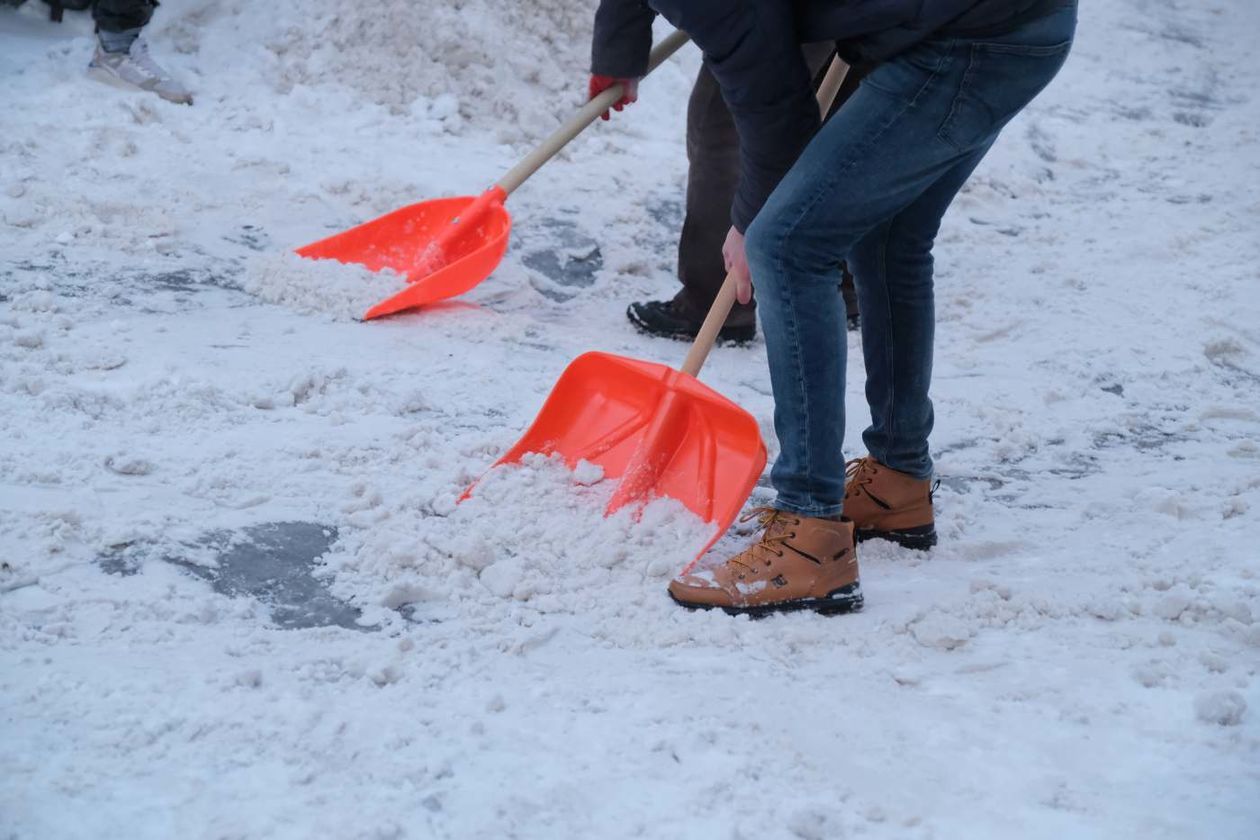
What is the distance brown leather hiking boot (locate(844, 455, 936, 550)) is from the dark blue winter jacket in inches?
28.2

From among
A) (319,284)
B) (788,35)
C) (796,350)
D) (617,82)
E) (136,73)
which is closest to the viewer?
(788,35)

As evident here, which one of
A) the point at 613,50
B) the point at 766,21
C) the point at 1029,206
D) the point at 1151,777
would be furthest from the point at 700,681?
the point at 1029,206

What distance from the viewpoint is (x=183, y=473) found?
7.54ft

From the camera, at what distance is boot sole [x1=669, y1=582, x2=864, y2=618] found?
2047 mm

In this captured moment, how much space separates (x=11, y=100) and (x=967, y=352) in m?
3.43

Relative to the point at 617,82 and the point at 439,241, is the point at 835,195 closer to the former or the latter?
the point at 617,82

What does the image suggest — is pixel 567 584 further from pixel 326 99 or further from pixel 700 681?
pixel 326 99

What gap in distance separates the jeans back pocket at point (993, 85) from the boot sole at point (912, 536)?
806 millimetres

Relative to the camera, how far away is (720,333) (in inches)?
138

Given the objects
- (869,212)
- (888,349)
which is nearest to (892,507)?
(888,349)

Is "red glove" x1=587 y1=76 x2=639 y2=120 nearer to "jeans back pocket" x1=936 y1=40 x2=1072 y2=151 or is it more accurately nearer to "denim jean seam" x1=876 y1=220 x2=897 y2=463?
"denim jean seam" x1=876 y1=220 x2=897 y2=463

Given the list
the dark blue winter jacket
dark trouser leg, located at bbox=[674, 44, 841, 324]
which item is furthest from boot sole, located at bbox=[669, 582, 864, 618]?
dark trouser leg, located at bbox=[674, 44, 841, 324]

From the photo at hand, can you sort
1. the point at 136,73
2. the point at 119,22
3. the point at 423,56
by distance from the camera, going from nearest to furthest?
the point at 136,73
the point at 119,22
the point at 423,56

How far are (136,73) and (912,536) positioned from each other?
11.6ft
